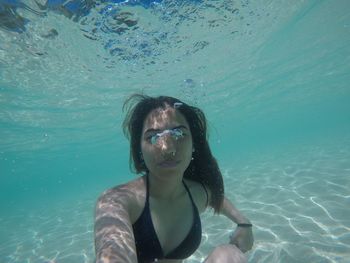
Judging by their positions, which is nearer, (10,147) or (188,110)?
(188,110)

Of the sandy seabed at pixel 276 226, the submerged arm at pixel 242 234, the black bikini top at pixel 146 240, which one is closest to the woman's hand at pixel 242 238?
the submerged arm at pixel 242 234

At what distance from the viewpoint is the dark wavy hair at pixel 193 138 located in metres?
3.66

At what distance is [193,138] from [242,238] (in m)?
1.55

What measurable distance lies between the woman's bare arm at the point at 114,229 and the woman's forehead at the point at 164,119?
34.0 inches

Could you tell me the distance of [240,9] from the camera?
14977 mm

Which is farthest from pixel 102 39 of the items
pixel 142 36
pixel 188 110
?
pixel 188 110

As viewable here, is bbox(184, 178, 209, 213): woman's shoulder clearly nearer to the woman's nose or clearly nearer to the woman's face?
the woman's face

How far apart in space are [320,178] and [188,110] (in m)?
12.3

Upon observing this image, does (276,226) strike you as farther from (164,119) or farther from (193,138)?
(164,119)

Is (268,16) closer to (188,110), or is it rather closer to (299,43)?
(299,43)

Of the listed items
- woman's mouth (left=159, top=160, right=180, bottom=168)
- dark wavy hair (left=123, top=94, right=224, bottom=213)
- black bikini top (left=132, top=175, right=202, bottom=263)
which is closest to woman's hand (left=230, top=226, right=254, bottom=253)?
dark wavy hair (left=123, top=94, right=224, bottom=213)

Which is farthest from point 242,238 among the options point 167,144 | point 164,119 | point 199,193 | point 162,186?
point 164,119

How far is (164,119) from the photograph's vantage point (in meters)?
3.42

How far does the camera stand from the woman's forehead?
3.37 meters
